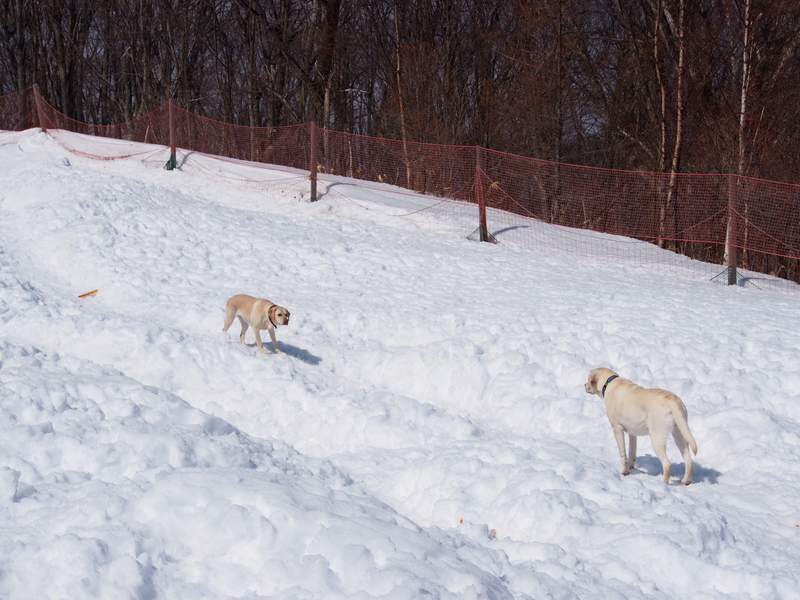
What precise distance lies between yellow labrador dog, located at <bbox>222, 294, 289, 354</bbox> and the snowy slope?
323 mm

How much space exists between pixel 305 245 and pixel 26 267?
13.9 ft

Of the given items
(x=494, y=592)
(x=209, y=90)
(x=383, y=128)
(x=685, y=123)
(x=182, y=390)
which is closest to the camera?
(x=494, y=592)

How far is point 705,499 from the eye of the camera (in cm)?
483

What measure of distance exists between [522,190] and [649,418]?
10840 mm

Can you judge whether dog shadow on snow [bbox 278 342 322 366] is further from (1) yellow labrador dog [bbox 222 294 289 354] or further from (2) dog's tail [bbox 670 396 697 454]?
(2) dog's tail [bbox 670 396 697 454]

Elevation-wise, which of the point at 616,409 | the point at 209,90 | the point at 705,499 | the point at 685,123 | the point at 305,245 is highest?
the point at 209,90

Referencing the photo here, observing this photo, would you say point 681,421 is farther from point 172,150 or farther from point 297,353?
point 172,150

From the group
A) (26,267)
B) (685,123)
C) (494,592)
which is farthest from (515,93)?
(494,592)

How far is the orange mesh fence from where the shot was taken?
12.5m

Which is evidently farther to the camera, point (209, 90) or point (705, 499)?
point (209, 90)

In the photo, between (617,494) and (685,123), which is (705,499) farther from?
(685,123)

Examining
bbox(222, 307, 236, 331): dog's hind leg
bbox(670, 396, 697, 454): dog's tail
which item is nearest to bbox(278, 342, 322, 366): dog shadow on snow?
bbox(222, 307, 236, 331): dog's hind leg

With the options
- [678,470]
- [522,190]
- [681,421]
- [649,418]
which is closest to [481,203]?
[522,190]

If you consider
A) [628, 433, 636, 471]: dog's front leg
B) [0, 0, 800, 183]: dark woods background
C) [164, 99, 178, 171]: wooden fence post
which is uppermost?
[0, 0, 800, 183]: dark woods background
